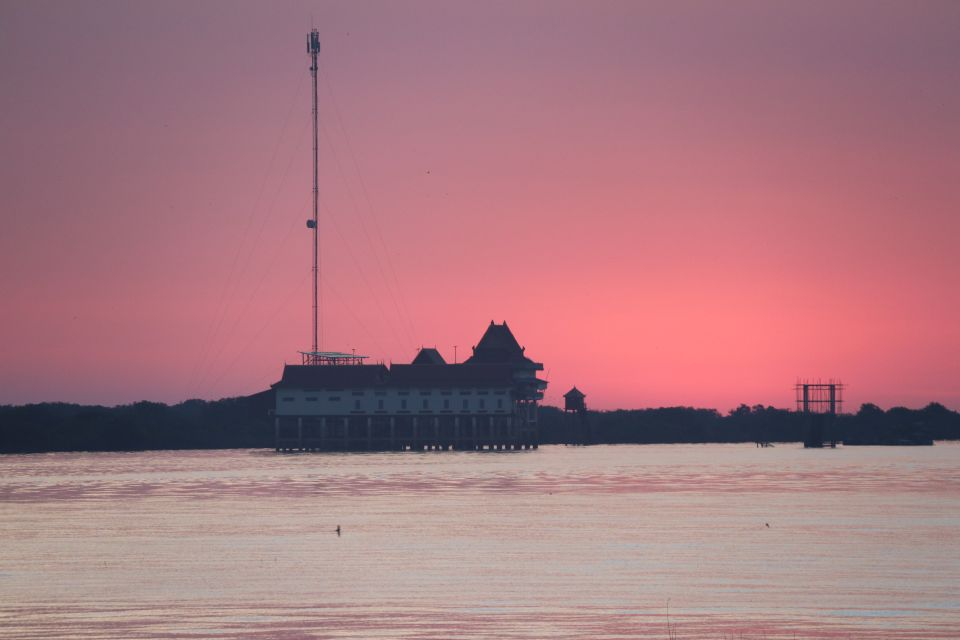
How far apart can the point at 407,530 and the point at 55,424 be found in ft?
456

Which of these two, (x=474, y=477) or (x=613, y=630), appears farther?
(x=474, y=477)

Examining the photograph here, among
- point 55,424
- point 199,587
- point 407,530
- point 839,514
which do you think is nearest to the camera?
point 199,587

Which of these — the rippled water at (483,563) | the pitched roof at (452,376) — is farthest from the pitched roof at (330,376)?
the rippled water at (483,563)

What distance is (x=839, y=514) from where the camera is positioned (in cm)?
5419

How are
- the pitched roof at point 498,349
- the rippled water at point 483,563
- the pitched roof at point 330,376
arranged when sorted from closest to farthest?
1. the rippled water at point 483,563
2. the pitched roof at point 330,376
3. the pitched roof at point 498,349

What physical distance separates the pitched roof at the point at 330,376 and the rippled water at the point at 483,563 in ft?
282

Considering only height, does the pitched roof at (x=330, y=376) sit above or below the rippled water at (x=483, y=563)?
above

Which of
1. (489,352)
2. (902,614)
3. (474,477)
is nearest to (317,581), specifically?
(902,614)

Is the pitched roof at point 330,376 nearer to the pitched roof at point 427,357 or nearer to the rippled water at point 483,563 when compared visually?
the pitched roof at point 427,357

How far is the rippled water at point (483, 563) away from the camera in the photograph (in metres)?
26.7

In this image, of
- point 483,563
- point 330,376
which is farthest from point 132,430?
point 483,563

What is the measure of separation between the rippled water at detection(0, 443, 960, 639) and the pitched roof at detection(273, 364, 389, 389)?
282 ft

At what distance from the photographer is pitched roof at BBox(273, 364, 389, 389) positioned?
160 metres

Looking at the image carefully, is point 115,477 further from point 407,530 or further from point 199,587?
point 199,587
